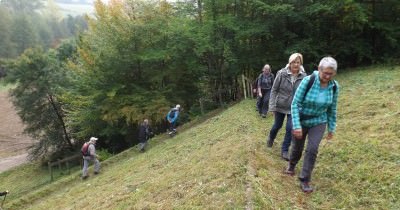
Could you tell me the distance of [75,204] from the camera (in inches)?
383

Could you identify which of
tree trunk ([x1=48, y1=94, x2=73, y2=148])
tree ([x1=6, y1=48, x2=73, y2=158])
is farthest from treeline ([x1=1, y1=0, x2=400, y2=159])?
tree ([x1=6, y1=48, x2=73, y2=158])

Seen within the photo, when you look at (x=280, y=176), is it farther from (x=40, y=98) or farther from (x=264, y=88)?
(x=40, y=98)

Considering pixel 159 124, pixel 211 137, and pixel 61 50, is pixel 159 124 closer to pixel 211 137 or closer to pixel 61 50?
pixel 211 137

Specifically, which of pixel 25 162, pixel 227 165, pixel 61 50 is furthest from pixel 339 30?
pixel 61 50

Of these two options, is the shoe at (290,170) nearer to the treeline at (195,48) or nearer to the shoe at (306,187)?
the shoe at (306,187)

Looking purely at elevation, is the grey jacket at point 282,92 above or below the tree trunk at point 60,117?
above

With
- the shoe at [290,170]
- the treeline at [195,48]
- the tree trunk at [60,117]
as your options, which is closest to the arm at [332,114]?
the shoe at [290,170]

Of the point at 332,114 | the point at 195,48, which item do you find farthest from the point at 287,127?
the point at 195,48

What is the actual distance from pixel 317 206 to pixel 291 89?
2.58m

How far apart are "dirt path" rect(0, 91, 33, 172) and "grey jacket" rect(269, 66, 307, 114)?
29.1m

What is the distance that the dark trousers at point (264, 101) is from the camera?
12062 mm

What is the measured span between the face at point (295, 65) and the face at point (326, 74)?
1.48 m

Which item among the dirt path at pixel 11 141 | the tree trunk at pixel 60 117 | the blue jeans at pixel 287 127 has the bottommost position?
the dirt path at pixel 11 141

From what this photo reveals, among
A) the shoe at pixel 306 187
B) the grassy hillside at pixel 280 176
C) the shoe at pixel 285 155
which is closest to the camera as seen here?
the grassy hillside at pixel 280 176
